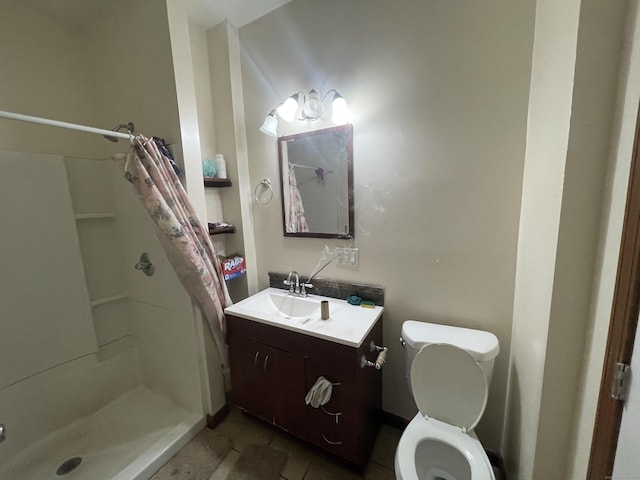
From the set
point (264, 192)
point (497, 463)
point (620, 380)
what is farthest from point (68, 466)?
point (620, 380)

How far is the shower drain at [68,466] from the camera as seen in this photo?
4.52ft

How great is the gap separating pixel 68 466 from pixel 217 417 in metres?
0.79

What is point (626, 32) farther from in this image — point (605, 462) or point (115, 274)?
point (115, 274)

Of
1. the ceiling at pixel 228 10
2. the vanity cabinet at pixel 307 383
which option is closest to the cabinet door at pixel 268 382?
the vanity cabinet at pixel 307 383

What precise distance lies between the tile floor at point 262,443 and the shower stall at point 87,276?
11 centimetres

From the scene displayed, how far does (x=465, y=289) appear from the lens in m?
1.30

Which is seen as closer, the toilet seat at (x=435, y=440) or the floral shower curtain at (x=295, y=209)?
the toilet seat at (x=435, y=440)

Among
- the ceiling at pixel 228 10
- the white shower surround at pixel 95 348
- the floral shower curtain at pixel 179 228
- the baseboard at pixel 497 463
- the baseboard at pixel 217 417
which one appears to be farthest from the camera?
the baseboard at pixel 217 417

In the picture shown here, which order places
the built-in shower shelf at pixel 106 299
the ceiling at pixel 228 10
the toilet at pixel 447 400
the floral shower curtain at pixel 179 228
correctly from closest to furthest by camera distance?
the toilet at pixel 447 400
the floral shower curtain at pixel 179 228
the ceiling at pixel 228 10
the built-in shower shelf at pixel 106 299

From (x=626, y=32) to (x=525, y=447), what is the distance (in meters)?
1.41

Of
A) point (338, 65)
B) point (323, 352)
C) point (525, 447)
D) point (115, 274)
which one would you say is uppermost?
point (338, 65)

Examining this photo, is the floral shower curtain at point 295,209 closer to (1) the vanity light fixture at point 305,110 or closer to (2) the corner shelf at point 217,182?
(1) the vanity light fixture at point 305,110

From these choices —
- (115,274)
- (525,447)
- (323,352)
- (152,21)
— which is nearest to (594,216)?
(525,447)

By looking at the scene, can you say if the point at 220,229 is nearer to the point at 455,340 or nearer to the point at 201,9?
the point at 201,9
